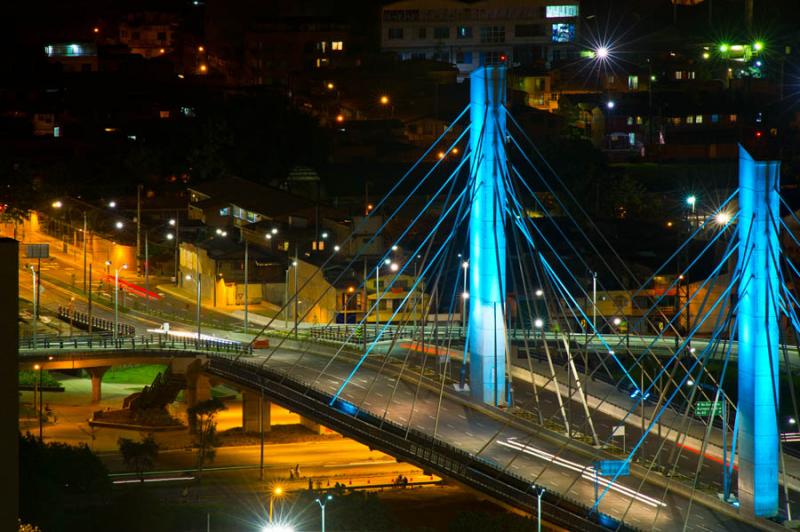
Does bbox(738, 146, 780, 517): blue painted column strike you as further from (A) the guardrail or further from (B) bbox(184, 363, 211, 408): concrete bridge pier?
(A) the guardrail

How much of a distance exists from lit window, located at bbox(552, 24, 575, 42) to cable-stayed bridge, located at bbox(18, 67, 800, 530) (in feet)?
138

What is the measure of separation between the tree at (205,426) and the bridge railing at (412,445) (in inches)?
47.2

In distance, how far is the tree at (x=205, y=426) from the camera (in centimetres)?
5117

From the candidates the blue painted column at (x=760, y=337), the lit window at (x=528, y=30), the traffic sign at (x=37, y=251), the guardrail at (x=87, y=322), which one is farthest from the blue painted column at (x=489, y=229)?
the lit window at (x=528, y=30)

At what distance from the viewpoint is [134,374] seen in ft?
213

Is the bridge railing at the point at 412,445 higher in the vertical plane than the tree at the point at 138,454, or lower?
higher

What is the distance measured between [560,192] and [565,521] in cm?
5127

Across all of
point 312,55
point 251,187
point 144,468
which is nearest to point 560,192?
point 251,187

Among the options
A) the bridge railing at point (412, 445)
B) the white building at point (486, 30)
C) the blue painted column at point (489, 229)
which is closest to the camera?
the bridge railing at point (412, 445)

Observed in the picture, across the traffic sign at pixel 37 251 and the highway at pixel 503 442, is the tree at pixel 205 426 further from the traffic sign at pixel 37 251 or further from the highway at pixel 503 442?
the traffic sign at pixel 37 251

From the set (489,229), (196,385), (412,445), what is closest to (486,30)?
(196,385)

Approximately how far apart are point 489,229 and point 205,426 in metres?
12.4

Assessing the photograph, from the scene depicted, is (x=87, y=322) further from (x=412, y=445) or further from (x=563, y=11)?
(x=563, y=11)

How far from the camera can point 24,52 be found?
113 m
